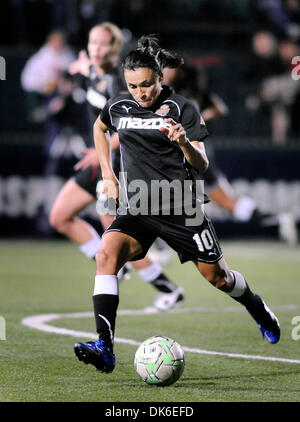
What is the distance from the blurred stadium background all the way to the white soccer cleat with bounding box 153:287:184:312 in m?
7.13

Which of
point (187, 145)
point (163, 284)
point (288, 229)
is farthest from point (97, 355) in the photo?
point (288, 229)

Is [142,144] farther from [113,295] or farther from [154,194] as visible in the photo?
[113,295]

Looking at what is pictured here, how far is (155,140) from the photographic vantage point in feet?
20.7

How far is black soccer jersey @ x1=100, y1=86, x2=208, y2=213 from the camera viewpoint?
626 centimetres

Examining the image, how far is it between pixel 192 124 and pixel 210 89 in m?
11.6

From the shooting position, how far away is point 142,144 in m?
6.32

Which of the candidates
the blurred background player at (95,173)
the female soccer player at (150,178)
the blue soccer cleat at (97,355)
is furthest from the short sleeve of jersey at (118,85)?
the blue soccer cleat at (97,355)

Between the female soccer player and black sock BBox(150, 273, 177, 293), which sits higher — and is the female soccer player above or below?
above

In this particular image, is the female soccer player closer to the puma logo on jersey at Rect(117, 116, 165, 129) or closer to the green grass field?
the puma logo on jersey at Rect(117, 116, 165, 129)

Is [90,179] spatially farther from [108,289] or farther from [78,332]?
[108,289]

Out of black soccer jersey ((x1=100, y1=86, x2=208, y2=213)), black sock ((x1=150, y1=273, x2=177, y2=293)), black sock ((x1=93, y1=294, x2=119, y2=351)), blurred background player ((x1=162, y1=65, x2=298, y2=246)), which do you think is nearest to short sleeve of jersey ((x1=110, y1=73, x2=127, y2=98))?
black sock ((x1=150, y1=273, x2=177, y2=293))

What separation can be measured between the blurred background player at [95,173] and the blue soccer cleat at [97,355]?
120 inches

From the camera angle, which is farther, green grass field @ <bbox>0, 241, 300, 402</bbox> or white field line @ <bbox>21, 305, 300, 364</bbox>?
white field line @ <bbox>21, 305, 300, 364</bbox>

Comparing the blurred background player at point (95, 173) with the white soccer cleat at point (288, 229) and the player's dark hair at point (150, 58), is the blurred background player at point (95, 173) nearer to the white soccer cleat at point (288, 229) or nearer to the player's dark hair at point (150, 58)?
the player's dark hair at point (150, 58)
